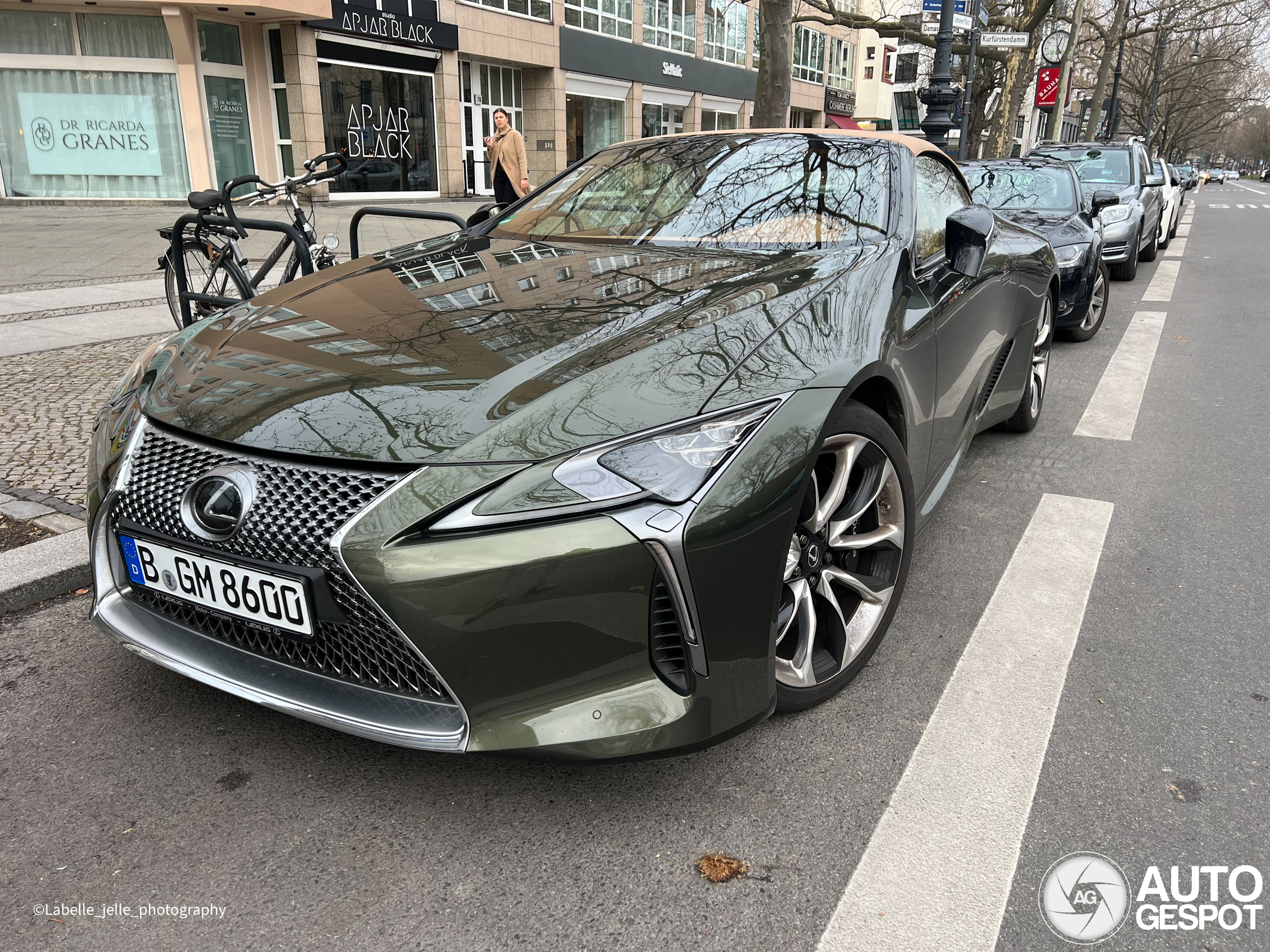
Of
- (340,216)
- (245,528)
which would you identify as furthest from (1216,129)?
(245,528)

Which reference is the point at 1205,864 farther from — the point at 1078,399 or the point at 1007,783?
the point at 1078,399

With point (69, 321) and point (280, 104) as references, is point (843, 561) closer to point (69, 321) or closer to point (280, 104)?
point (69, 321)

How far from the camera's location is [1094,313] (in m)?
7.83

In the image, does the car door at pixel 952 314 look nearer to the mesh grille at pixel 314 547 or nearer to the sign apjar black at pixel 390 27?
the mesh grille at pixel 314 547

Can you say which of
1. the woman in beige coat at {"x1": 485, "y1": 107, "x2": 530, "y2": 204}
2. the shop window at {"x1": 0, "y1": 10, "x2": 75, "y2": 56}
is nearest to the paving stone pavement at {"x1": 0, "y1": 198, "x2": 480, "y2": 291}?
the woman in beige coat at {"x1": 485, "y1": 107, "x2": 530, "y2": 204}

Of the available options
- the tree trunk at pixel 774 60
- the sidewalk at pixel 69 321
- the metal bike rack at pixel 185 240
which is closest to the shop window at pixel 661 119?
the sidewalk at pixel 69 321

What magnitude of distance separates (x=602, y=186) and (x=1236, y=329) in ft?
23.8

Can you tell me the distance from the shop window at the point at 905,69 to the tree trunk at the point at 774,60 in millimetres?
43149

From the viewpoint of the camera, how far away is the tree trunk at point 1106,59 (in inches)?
1303

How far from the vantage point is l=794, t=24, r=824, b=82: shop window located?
133 ft

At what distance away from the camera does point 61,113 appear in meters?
18.7

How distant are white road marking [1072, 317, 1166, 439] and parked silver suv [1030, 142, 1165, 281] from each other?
2.69 meters

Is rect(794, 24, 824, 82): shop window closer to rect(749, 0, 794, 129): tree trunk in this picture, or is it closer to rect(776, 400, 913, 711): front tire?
rect(749, 0, 794, 129): tree trunk

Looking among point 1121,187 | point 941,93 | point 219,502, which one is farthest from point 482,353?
point 941,93
